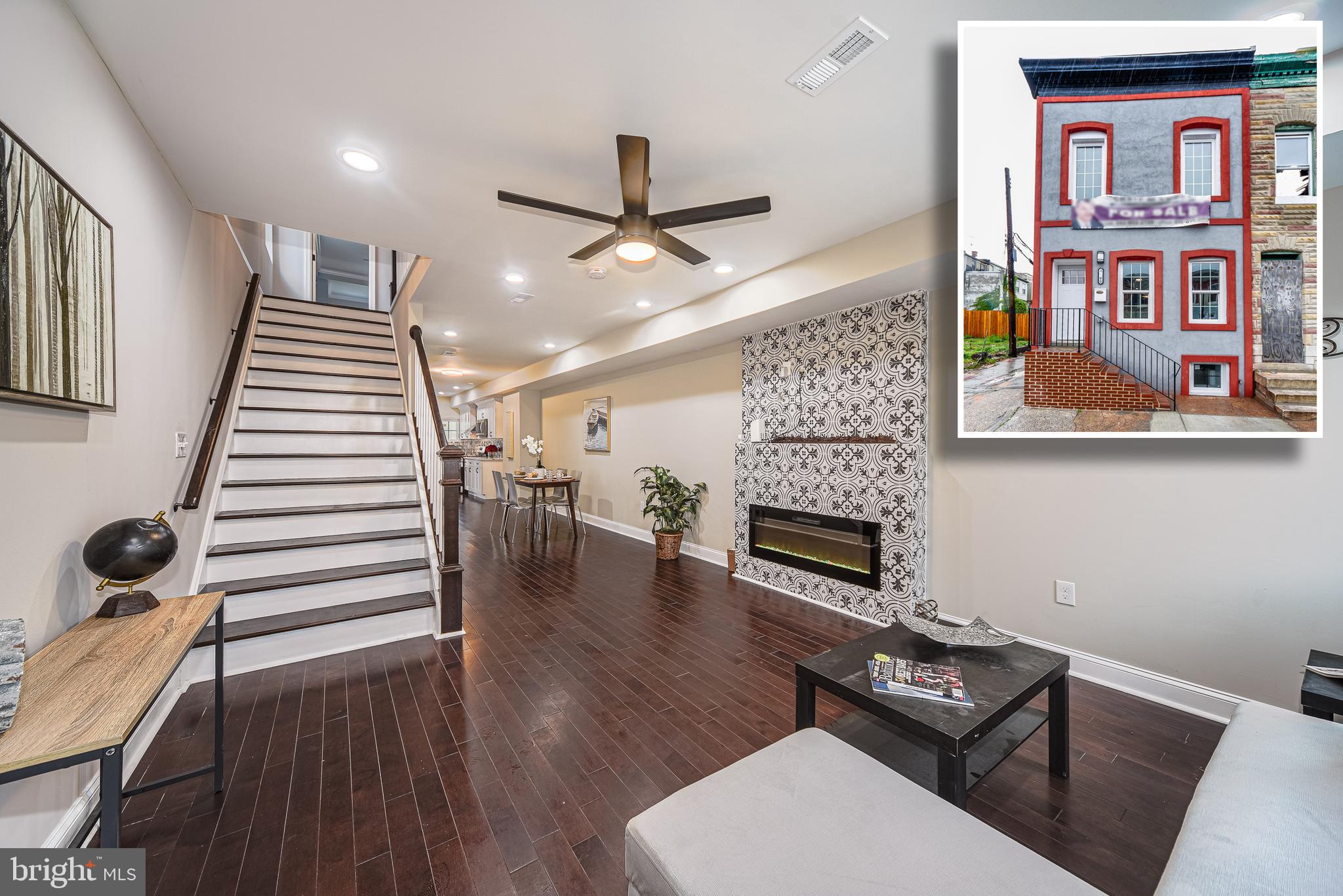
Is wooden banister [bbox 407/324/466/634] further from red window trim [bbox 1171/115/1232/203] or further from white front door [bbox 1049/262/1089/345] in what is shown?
red window trim [bbox 1171/115/1232/203]

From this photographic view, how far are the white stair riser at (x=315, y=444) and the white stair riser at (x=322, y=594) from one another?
1208mm

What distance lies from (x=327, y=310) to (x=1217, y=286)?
683cm

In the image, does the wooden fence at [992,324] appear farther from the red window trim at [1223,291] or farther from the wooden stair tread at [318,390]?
the wooden stair tread at [318,390]

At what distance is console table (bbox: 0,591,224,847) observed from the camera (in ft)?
2.98

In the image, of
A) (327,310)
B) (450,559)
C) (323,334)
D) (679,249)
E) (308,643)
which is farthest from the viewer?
(327,310)

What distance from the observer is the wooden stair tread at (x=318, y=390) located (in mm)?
4066

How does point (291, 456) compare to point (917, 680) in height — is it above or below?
above

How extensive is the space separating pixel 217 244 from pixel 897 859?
5049mm

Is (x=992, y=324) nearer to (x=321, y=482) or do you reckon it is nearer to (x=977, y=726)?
(x=977, y=726)

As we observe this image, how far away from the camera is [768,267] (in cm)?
373

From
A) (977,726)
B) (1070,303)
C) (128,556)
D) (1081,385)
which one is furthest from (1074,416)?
(128,556)

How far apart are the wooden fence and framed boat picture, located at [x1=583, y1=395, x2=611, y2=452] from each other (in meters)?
5.86

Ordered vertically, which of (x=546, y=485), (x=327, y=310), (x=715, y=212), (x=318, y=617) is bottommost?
(x=318, y=617)

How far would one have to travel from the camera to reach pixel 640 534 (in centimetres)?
643
